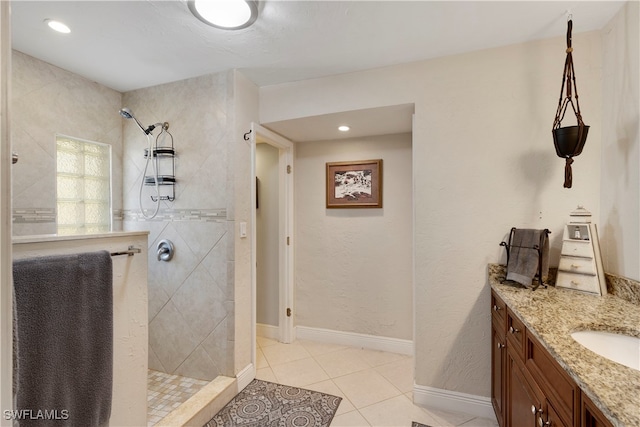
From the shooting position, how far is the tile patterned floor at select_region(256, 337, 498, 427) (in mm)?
1842

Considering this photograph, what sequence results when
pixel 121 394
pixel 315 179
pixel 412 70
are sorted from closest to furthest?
pixel 121 394 < pixel 412 70 < pixel 315 179

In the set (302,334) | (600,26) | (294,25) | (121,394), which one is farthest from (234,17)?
(302,334)

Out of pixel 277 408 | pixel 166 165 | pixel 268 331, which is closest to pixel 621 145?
pixel 277 408

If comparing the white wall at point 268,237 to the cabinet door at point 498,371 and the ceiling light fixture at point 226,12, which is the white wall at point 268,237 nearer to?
the ceiling light fixture at point 226,12

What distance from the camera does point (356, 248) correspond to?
2.82 meters

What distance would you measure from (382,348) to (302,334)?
0.83 metres

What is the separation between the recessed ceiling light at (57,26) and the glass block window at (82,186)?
795 millimetres

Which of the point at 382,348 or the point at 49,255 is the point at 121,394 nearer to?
the point at 49,255

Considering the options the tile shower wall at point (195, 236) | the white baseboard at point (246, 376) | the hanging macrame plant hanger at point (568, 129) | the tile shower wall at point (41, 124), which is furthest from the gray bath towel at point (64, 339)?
the hanging macrame plant hanger at point (568, 129)

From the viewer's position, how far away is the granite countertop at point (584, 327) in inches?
26.0

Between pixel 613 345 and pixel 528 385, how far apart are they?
0.34 m

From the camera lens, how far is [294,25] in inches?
63.8

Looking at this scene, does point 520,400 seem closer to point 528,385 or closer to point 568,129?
point 528,385

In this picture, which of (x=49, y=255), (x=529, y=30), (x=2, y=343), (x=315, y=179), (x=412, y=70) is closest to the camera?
(x=2, y=343)
